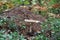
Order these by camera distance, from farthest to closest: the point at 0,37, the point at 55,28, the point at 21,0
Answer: the point at 21,0, the point at 55,28, the point at 0,37

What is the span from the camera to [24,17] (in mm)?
6934

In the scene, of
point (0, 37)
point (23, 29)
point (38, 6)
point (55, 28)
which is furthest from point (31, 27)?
point (38, 6)

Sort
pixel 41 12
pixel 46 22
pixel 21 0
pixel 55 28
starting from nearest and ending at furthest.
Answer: pixel 55 28 → pixel 46 22 → pixel 41 12 → pixel 21 0

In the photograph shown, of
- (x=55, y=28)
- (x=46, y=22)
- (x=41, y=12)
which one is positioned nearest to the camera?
(x=55, y=28)

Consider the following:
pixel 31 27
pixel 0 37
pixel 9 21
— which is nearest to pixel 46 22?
pixel 31 27

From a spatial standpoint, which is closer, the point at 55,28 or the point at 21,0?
the point at 55,28

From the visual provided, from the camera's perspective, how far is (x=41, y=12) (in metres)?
7.84

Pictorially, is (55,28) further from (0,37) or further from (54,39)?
(0,37)

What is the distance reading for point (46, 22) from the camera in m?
6.77

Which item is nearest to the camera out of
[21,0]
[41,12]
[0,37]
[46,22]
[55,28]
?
[0,37]

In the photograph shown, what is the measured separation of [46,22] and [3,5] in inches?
72.8

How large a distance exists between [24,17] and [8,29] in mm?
877

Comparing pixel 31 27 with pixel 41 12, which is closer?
pixel 31 27

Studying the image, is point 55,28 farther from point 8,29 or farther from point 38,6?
point 38,6
